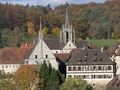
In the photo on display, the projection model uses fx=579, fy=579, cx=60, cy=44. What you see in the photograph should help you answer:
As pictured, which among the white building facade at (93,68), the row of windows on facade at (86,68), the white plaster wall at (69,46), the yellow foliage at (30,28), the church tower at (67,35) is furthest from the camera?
the yellow foliage at (30,28)

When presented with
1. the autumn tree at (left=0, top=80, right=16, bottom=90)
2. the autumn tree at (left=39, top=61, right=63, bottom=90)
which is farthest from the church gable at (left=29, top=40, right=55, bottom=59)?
the autumn tree at (left=0, top=80, right=16, bottom=90)

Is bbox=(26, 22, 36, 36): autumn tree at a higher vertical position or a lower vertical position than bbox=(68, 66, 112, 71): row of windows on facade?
higher

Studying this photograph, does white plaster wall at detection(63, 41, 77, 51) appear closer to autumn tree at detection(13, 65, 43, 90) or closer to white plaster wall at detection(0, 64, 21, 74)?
white plaster wall at detection(0, 64, 21, 74)

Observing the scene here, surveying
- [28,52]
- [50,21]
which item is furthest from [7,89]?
[50,21]

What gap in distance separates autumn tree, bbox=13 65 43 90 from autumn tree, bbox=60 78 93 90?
288 centimetres

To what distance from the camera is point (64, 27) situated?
94.9 m

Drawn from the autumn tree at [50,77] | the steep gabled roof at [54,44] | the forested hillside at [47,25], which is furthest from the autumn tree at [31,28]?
the autumn tree at [50,77]

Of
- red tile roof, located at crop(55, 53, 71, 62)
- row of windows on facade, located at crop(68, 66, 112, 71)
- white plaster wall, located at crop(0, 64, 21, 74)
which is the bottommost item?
white plaster wall, located at crop(0, 64, 21, 74)

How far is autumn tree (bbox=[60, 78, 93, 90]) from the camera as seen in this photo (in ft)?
221

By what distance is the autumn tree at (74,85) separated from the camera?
67.3 meters

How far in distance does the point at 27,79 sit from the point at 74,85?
218 inches

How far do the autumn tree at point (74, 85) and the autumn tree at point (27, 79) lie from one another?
9.46 ft

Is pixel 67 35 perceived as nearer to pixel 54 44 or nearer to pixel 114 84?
pixel 54 44

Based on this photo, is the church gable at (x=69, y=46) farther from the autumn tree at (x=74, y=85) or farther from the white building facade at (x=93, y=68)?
the autumn tree at (x=74, y=85)
